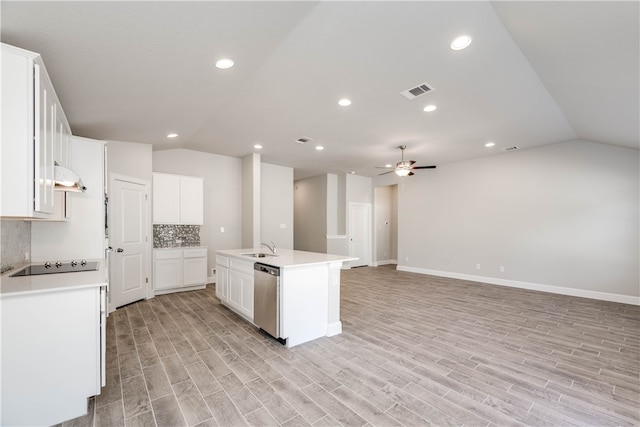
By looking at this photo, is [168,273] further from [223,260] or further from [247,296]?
[247,296]

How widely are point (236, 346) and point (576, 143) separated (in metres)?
6.91

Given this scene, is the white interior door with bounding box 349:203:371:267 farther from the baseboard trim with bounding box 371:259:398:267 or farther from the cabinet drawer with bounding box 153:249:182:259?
the cabinet drawer with bounding box 153:249:182:259

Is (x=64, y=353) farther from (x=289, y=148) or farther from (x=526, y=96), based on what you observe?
(x=526, y=96)

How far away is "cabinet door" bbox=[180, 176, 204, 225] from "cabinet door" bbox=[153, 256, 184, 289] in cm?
79

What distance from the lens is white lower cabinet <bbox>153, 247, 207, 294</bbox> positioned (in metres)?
5.24

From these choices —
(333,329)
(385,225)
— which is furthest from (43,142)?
(385,225)

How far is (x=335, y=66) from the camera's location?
111 inches

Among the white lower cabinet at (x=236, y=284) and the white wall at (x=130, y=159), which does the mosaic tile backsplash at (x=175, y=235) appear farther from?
the white lower cabinet at (x=236, y=284)

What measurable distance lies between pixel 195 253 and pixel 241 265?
2260mm

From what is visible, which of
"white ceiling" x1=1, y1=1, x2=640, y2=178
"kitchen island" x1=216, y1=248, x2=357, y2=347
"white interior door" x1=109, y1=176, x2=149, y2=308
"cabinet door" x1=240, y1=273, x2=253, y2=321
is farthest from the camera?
"white interior door" x1=109, y1=176, x2=149, y2=308

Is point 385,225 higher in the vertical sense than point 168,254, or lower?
higher

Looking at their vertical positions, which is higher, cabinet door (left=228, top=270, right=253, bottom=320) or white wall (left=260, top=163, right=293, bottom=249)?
white wall (left=260, top=163, right=293, bottom=249)

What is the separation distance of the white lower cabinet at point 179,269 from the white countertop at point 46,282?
114 inches

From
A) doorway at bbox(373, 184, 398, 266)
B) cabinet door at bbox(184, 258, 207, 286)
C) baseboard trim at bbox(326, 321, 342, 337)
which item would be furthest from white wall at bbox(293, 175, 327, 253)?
baseboard trim at bbox(326, 321, 342, 337)
